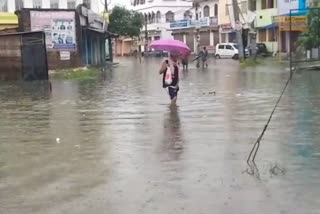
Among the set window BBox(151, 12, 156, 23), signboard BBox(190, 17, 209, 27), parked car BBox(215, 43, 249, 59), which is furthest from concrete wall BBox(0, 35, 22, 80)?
window BBox(151, 12, 156, 23)

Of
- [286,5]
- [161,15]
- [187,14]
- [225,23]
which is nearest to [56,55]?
[286,5]

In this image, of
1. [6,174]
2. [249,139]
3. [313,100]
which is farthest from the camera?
[313,100]

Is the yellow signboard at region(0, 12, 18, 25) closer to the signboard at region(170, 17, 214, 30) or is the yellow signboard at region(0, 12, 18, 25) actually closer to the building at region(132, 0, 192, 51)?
the signboard at region(170, 17, 214, 30)

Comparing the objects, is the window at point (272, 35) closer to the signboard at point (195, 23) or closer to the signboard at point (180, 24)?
the signboard at point (195, 23)

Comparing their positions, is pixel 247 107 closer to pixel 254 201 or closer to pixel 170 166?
pixel 170 166

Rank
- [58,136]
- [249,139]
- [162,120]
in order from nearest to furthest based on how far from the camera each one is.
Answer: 1. [249,139]
2. [58,136]
3. [162,120]

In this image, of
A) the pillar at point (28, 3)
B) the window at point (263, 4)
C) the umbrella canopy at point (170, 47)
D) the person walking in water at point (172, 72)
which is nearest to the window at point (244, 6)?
the window at point (263, 4)

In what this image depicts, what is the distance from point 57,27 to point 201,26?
4397 cm

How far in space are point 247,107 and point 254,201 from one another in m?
9.31

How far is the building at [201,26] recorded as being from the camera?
3019 inches

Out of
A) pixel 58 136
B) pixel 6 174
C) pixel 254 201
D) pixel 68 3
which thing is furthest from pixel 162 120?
pixel 68 3

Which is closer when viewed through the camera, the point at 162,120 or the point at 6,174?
the point at 6,174

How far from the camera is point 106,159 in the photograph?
9039mm

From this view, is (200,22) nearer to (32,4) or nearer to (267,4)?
(267,4)
